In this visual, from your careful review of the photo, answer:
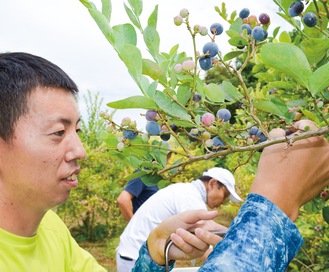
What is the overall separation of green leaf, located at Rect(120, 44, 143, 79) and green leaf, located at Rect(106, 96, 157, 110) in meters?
0.05

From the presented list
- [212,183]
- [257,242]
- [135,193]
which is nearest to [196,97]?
[257,242]

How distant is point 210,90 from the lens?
1.06m

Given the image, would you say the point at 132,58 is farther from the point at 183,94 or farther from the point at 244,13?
the point at 244,13

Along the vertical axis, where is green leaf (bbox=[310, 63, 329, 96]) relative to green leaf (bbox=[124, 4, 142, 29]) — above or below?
below

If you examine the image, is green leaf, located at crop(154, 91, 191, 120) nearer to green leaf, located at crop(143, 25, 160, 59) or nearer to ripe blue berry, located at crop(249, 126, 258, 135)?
green leaf, located at crop(143, 25, 160, 59)

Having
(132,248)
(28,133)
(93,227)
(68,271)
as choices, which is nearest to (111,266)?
(93,227)

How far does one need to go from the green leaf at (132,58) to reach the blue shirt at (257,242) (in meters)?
0.32

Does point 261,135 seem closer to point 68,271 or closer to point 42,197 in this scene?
point 42,197

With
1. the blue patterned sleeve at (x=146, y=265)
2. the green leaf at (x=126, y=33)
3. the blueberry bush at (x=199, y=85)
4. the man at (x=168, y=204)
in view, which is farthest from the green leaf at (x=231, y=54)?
the man at (x=168, y=204)

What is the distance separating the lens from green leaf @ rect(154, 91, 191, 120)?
1.03 metres

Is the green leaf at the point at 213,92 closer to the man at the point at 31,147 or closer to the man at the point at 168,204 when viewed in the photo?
the man at the point at 31,147

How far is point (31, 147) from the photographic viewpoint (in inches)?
55.2

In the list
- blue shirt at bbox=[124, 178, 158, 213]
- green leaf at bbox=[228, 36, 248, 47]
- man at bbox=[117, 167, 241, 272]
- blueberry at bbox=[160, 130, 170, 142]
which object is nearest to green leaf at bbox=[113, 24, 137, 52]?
blueberry at bbox=[160, 130, 170, 142]

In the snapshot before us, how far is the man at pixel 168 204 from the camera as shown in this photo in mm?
3689
